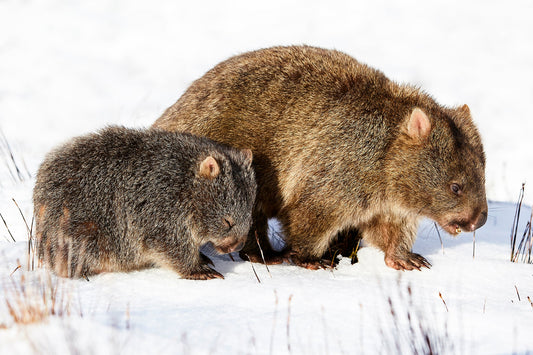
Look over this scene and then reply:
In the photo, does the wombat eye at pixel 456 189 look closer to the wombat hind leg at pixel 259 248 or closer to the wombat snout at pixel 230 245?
the wombat hind leg at pixel 259 248

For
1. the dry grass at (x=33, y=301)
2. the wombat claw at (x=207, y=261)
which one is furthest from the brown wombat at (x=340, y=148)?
the dry grass at (x=33, y=301)

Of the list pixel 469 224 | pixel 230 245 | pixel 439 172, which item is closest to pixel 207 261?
pixel 230 245

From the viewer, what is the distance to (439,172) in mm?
6176

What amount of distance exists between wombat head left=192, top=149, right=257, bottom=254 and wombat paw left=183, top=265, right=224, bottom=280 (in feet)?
0.78

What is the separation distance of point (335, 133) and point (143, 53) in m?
12.2

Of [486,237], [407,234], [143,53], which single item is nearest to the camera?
[407,234]

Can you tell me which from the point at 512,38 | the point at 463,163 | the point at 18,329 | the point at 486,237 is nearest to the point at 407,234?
the point at 463,163

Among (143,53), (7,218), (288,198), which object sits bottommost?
(7,218)

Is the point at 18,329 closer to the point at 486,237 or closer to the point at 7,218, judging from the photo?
the point at 7,218

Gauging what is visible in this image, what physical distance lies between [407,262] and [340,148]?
1405 mm

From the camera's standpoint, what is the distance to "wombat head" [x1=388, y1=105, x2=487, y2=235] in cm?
614

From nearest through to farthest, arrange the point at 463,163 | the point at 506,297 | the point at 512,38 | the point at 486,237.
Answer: the point at 506,297, the point at 463,163, the point at 486,237, the point at 512,38

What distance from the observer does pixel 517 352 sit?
14.2 ft

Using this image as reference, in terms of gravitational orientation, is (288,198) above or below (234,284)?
above
